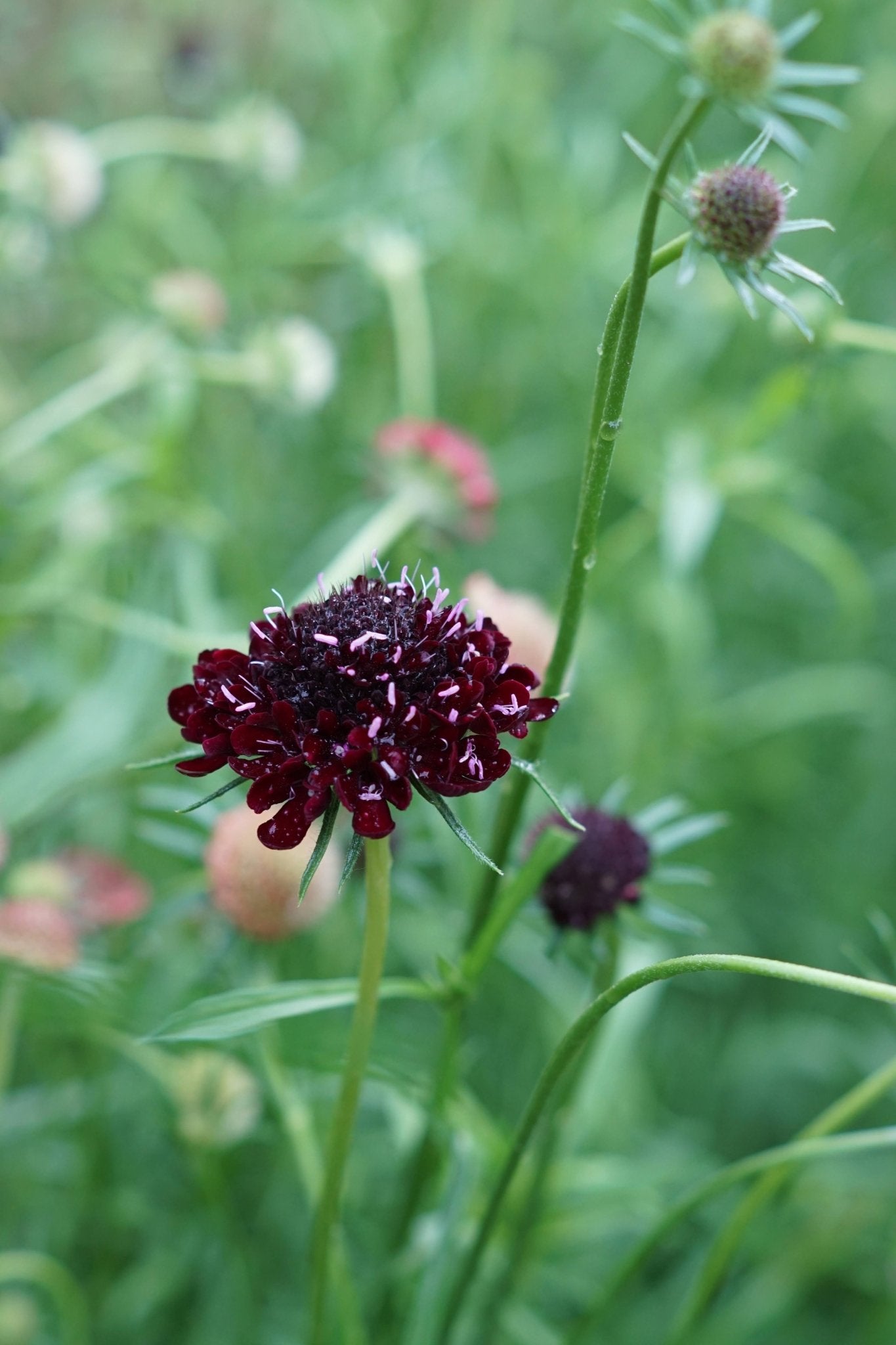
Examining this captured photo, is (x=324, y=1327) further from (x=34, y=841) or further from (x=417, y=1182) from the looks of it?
(x=34, y=841)

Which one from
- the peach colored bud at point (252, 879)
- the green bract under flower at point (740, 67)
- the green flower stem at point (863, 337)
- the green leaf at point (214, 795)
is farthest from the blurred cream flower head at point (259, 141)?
the green leaf at point (214, 795)

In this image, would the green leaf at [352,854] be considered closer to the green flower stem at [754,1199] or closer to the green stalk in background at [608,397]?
the green stalk in background at [608,397]

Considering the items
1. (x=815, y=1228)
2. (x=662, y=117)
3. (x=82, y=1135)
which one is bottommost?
(x=815, y=1228)

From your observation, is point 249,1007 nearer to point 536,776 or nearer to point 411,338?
point 536,776

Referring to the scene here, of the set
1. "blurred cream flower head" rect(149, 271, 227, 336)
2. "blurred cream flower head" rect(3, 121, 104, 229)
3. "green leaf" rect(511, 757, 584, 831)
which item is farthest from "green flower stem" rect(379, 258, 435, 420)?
"green leaf" rect(511, 757, 584, 831)

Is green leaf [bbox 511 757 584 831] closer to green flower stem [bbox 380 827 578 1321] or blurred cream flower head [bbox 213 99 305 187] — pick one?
green flower stem [bbox 380 827 578 1321]

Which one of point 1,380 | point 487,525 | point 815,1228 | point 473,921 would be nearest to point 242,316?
point 1,380
